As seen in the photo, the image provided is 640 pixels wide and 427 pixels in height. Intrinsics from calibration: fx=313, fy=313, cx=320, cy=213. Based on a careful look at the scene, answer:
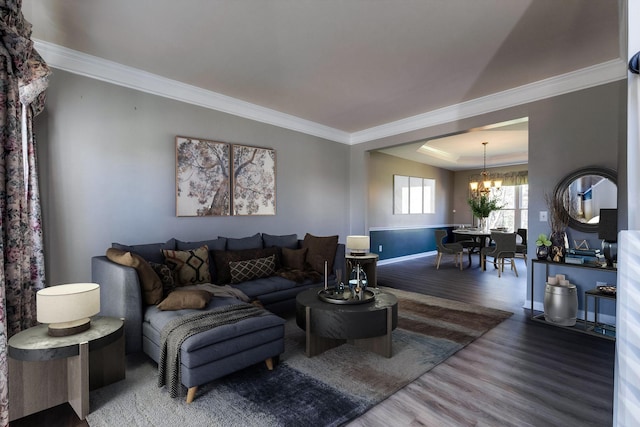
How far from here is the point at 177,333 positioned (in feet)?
6.84

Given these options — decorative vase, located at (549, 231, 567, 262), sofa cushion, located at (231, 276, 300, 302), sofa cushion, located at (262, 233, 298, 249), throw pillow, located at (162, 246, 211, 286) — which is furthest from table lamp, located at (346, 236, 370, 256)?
decorative vase, located at (549, 231, 567, 262)

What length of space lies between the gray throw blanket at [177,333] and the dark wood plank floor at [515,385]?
1.10m

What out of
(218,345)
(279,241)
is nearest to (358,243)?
(279,241)

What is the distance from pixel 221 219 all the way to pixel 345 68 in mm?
2480

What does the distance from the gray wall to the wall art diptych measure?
106 mm

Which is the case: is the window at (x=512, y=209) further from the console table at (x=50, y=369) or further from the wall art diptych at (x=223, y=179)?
the console table at (x=50, y=369)

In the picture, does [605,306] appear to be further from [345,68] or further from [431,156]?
[431,156]

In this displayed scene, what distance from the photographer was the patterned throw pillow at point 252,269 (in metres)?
3.51

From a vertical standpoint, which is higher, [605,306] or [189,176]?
[189,176]

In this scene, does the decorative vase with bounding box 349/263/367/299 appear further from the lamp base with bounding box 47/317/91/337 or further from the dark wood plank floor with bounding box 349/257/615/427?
the lamp base with bounding box 47/317/91/337

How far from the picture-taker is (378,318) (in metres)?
2.50

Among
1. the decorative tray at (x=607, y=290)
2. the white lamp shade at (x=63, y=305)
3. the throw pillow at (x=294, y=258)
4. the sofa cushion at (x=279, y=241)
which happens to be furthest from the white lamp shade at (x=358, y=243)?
the white lamp shade at (x=63, y=305)

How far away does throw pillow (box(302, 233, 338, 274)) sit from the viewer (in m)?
4.05

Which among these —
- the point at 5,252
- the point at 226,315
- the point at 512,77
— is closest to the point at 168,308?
the point at 226,315
